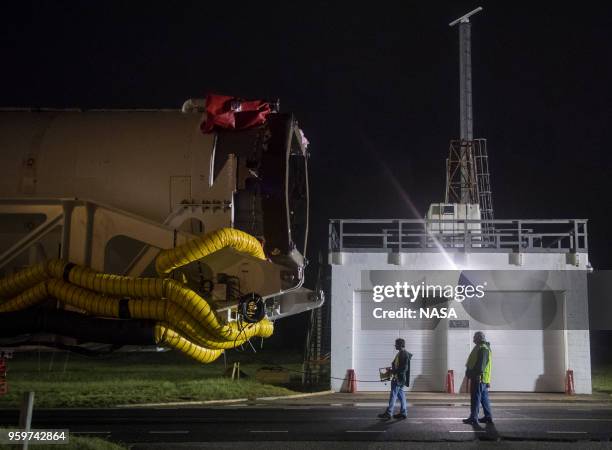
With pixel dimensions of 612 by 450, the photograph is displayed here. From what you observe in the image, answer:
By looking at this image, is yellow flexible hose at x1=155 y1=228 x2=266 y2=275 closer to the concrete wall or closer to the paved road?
the paved road

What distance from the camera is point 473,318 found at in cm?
2338

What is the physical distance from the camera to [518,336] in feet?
76.4

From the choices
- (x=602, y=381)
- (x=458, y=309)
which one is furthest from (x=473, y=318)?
(x=602, y=381)

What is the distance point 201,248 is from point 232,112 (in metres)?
1.28

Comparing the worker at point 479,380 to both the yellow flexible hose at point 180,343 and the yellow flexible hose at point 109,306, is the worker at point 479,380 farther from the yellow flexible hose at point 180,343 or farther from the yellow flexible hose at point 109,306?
the yellow flexible hose at point 109,306

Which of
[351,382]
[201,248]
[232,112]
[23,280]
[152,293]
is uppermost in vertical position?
[232,112]

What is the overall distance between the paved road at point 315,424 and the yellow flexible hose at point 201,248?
6.09m

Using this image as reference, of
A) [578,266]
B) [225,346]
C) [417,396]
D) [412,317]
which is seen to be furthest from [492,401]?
[225,346]

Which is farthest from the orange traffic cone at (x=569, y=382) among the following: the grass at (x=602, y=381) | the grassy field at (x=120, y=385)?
the grassy field at (x=120, y=385)

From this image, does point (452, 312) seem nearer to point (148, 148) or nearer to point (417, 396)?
point (417, 396)

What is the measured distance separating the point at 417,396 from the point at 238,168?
16073 mm

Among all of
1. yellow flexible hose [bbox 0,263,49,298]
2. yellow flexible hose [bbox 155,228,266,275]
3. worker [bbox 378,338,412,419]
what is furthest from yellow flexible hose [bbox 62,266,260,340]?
worker [bbox 378,338,412,419]

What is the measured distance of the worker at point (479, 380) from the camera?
14.2 m

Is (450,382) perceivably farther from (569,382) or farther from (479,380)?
(479,380)
